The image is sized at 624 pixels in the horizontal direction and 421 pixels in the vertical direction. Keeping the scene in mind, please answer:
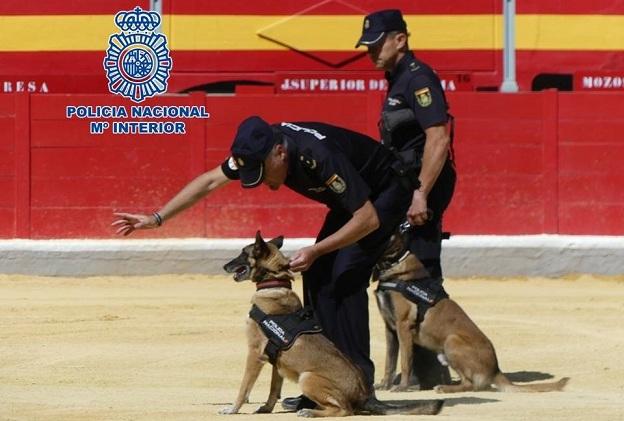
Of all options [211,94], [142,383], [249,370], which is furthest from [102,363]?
[211,94]

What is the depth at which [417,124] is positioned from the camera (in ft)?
25.8

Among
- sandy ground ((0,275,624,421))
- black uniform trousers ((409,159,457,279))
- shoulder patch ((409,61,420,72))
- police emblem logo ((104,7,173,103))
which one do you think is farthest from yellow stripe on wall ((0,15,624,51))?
shoulder patch ((409,61,420,72))

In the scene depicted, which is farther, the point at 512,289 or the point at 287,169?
the point at 512,289

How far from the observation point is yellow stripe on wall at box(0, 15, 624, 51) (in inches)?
593

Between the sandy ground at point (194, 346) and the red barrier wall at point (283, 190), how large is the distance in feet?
2.30

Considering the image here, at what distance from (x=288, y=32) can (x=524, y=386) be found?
769cm

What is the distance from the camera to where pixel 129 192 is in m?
13.9

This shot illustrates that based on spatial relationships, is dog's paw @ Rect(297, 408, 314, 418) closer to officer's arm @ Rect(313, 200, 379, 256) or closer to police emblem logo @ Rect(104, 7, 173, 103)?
officer's arm @ Rect(313, 200, 379, 256)

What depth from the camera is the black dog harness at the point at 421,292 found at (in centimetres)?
804

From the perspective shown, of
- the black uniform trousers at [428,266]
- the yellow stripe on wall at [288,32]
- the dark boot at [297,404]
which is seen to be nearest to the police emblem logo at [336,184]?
the dark boot at [297,404]

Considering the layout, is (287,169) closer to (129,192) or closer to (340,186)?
(340,186)

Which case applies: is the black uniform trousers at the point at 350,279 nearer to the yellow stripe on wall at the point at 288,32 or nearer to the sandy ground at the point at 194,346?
the sandy ground at the point at 194,346

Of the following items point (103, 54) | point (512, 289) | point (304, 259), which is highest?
point (103, 54)

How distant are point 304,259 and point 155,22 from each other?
8.79m
